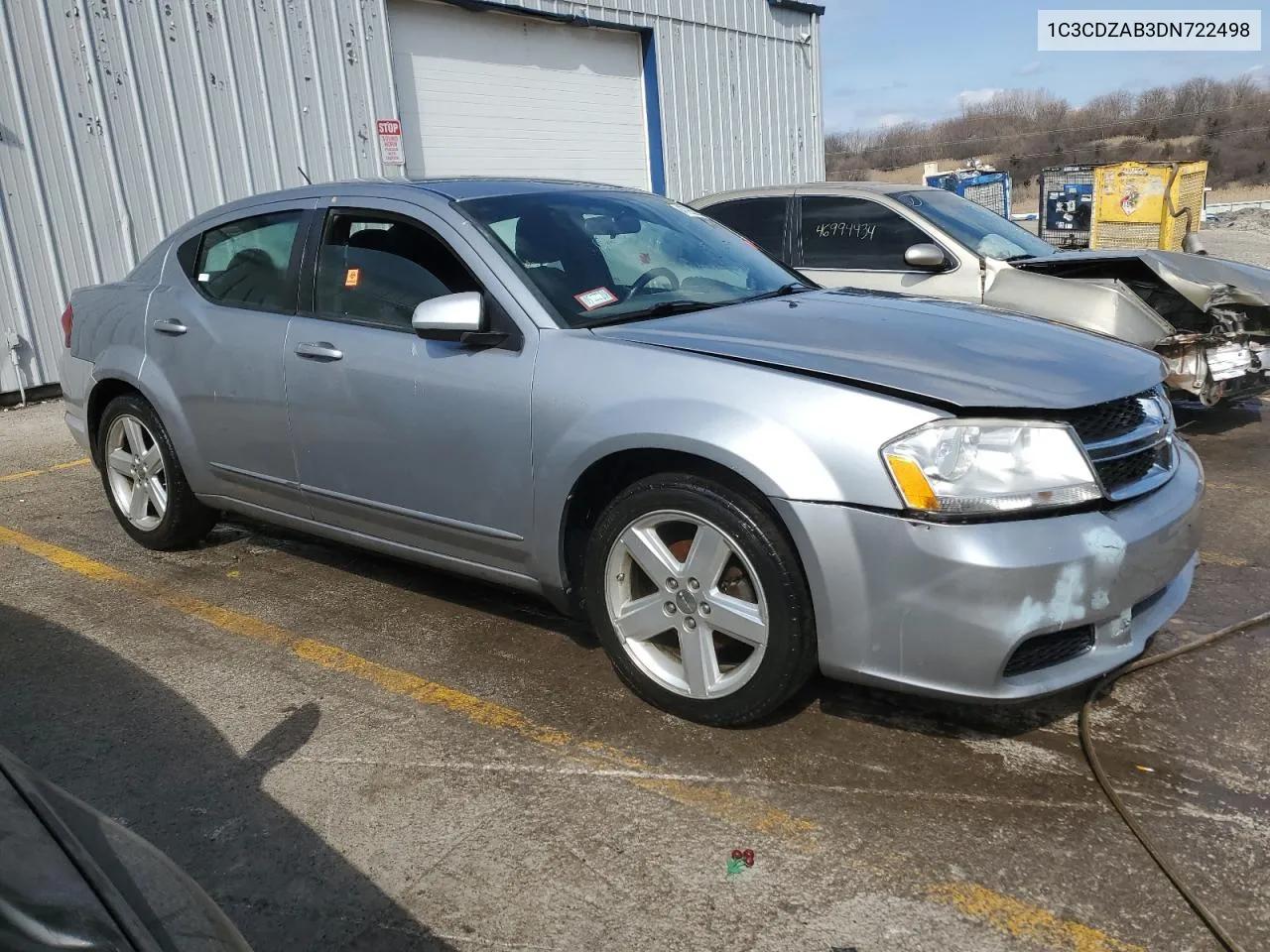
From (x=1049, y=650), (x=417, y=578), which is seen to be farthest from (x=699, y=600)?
(x=417, y=578)

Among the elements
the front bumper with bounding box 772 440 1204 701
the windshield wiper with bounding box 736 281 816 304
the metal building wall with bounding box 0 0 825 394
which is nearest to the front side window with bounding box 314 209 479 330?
the windshield wiper with bounding box 736 281 816 304

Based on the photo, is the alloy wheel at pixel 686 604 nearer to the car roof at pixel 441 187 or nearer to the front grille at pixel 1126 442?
the front grille at pixel 1126 442

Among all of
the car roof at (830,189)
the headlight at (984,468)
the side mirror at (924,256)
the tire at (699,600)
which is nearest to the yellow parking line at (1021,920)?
the tire at (699,600)

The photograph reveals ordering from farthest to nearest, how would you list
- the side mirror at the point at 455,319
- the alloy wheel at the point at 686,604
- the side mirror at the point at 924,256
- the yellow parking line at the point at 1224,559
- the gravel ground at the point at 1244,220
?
1. the gravel ground at the point at 1244,220
2. the side mirror at the point at 924,256
3. the yellow parking line at the point at 1224,559
4. the side mirror at the point at 455,319
5. the alloy wheel at the point at 686,604

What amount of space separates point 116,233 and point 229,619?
6764 millimetres

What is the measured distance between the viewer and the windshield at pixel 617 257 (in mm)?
3412

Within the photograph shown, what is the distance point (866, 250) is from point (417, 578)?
13.0 ft

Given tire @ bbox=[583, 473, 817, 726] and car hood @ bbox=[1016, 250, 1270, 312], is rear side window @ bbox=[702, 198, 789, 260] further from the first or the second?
tire @ bbox=[583, 473, 817, 726]

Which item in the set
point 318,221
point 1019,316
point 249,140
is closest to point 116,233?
point 249,140

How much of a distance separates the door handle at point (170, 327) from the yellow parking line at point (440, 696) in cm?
107

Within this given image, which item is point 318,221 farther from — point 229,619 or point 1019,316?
point 1019,316

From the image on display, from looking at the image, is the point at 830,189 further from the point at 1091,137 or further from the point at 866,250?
the point at 1091,137

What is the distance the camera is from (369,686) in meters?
3.45

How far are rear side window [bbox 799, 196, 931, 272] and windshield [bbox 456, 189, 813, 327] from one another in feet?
9.27
